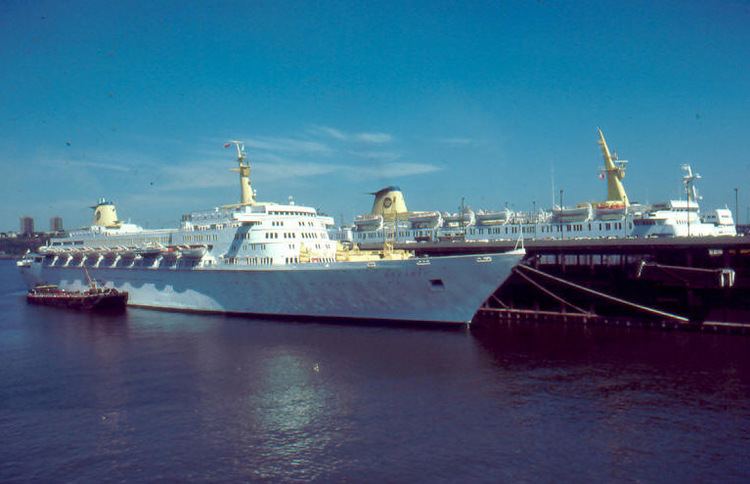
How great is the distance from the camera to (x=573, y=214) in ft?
186

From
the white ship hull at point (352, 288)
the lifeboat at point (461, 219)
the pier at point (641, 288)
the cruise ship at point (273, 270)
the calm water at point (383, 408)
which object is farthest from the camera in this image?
the lifeboat at point (461, 219)

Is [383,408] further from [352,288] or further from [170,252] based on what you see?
[170,252]

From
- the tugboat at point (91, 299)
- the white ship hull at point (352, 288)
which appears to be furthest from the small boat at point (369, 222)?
the white ship hull at point (352, 288)

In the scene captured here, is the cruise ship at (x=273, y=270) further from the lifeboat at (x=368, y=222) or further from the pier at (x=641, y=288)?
the lifeboat at (x=368, y=222)

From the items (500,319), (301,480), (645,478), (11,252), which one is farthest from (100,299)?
(11,252)

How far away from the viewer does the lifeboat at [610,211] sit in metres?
54.5

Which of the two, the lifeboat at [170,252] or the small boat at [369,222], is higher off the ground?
the small boat at [369,222]

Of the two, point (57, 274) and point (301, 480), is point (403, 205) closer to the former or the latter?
point (57, 274)

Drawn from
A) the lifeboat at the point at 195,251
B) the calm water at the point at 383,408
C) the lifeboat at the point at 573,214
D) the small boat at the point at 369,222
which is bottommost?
the calm water at the point at 383,408

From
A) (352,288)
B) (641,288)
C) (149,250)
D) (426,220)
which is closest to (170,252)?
(149,250)

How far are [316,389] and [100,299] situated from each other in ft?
105

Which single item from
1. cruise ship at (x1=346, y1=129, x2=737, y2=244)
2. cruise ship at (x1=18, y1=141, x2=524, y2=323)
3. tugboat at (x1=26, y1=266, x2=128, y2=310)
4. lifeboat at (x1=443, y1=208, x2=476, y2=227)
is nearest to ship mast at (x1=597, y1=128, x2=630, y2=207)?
cruise ship at (x1=346, y1=129, x2=737, y2=244)

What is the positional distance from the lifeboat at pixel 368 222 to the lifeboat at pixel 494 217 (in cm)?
1381

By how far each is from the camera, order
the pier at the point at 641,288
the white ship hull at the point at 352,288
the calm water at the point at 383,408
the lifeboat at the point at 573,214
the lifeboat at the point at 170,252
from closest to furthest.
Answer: the calm water at the point at 383,408 < the pier at the point at 641,288 < the white ship hull at the point at 352,288 < the lifeboat at the point at 170,252 < the lifeboat at the point at 573,214
